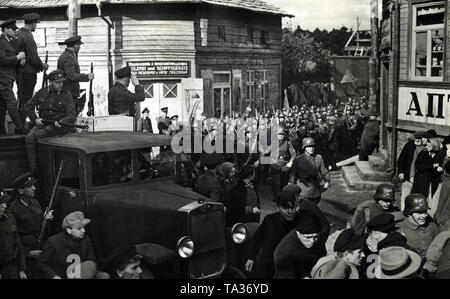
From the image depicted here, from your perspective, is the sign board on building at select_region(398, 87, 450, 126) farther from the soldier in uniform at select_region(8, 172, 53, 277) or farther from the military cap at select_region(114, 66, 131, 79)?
the soldier in uniform at select_region(8, 172, 53, 277)

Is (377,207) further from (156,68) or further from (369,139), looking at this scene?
(156,68)

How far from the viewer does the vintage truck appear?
611 cm

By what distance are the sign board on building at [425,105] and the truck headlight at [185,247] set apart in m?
7.93

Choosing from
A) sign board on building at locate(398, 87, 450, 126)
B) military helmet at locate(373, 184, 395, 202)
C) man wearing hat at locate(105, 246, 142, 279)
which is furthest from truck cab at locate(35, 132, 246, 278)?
sign board on building at locate(398, 87, 450, 126)

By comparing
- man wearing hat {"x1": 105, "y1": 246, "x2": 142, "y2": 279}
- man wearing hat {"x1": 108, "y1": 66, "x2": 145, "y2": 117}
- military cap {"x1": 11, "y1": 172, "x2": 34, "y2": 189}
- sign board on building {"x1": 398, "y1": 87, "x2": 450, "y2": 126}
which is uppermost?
man wearing hat {"x1": 108, "y1": 66, "x2": 145, "y2": 117}

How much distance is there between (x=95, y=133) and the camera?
7625 millimetres

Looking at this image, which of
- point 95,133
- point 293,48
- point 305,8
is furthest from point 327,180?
point 293,48

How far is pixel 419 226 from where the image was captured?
20.6ft

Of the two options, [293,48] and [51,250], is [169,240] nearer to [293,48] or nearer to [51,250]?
[51,250]

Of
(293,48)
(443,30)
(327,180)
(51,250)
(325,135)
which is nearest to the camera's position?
(51,250)

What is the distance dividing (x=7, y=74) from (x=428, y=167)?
6.45m

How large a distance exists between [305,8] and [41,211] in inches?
215

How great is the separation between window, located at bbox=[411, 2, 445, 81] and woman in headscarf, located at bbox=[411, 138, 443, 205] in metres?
3.63

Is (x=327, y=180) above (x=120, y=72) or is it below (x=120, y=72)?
below
